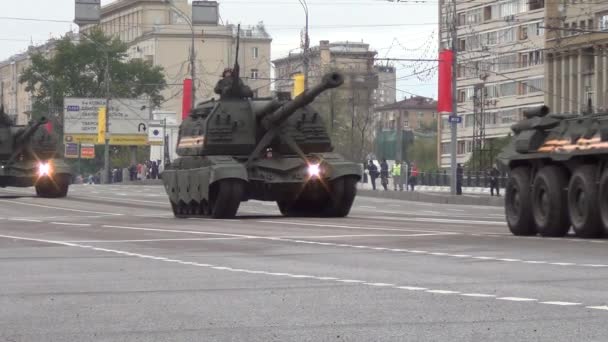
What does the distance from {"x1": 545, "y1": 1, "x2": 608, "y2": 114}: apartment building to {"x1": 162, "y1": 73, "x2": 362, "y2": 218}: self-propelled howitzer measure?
1209 inches

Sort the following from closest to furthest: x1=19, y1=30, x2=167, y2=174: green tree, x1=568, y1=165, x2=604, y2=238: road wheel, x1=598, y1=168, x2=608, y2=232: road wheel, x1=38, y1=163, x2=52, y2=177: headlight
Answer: x1=598, y1=168, x2=608, y2=232: road wheel, x1=568, y1=165, x2=604, y2=238: road wheel, x1=38, y1=163, x2=52, y2=177: headlight, x1=19, y1=30, x2=167, y2=174: green tree

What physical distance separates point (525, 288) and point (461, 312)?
2.23m

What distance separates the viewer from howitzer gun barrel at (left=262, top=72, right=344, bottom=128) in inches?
1242

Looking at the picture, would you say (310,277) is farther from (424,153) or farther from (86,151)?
(424,153)

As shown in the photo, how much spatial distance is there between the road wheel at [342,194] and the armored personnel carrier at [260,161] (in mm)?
22

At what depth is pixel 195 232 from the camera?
26.9 metres

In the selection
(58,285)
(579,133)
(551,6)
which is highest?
(551,6)

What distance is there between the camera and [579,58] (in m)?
73.4

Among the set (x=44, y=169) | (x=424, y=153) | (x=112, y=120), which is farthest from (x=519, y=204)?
(x=424, y=153)

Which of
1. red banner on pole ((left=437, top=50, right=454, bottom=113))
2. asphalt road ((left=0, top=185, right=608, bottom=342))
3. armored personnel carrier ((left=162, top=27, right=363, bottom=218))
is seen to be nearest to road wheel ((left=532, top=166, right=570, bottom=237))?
asphalt road ((left=0, top=185, right=608, bottom=342))

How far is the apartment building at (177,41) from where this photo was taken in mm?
128375

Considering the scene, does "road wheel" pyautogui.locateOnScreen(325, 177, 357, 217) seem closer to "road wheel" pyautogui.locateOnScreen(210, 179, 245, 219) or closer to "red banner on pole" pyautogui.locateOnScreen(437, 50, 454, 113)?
"road wheel" pyautogui.locateOnScreen(210, 179, 245, 219)

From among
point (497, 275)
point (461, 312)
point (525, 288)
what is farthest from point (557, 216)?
point (461, 312)

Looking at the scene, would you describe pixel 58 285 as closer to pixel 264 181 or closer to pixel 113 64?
pixel 264 181
